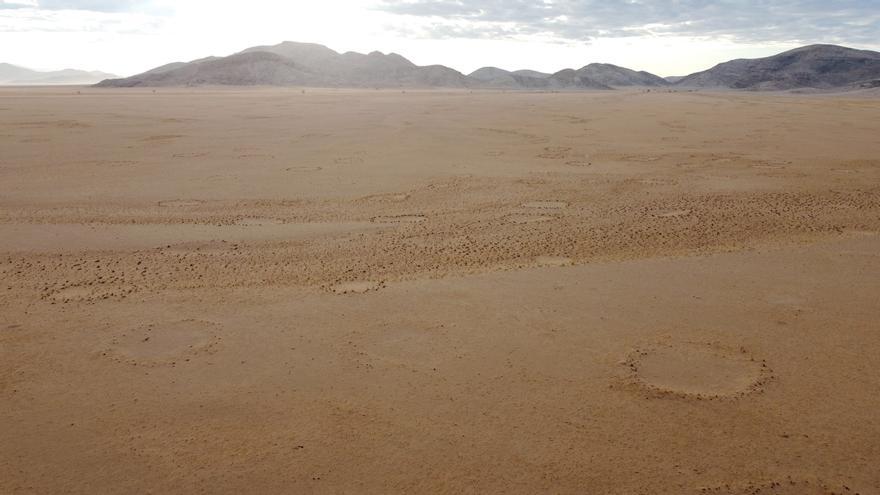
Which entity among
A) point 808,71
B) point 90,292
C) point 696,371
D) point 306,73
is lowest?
point 696,371

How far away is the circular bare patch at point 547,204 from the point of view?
9.82 metres

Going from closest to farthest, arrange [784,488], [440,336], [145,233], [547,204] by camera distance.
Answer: [784,488] → [440,336] → [145,233] → [547,204]

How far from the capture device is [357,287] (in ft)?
21.1

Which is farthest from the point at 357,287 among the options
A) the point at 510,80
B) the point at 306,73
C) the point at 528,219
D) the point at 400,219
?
the point at 510,80

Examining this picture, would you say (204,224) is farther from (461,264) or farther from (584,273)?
(584,273)

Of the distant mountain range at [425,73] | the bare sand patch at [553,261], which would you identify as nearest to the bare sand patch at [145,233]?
the bare sand patch at [553,261]

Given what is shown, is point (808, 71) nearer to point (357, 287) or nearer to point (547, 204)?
point (547, 204)

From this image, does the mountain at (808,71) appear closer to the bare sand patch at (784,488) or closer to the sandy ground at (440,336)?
the sandy ground at (440,336)

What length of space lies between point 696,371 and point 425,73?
10935cm

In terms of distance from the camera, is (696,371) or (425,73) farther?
(425,73)

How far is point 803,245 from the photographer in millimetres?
7879

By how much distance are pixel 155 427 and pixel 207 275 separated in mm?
2869

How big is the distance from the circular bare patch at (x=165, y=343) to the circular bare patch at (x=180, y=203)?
16.2 ft

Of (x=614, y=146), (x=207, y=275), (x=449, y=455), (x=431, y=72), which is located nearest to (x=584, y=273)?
(x=449, y=455)
